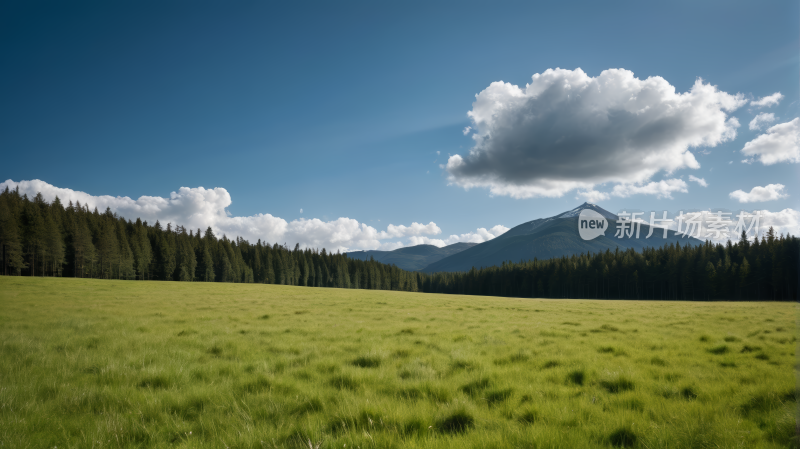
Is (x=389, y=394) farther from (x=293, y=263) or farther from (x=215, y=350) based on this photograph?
(x=293, y=263)

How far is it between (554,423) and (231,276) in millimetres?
124426

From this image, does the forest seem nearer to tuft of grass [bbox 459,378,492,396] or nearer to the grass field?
the grass field

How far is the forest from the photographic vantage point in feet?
221

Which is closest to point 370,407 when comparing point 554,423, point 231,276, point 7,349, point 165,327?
point 554,423

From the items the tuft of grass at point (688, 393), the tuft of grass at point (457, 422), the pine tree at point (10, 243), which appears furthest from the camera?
the pine tree at point (10, 243)

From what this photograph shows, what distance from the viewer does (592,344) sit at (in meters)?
10.3

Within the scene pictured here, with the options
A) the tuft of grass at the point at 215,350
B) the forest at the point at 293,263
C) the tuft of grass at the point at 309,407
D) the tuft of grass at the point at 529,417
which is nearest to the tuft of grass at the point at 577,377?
the tuft of grass at the point at 529,417

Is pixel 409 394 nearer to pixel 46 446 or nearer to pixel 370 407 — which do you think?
pixel 370 407

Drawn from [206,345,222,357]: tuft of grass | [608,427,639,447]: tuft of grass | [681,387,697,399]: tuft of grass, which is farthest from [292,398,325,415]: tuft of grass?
[681,387,697,399]: tuft of grass

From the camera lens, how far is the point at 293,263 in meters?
135

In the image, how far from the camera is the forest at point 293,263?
6725 centimetres

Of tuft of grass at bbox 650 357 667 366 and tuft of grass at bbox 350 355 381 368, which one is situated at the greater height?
tuft of grass at bbox 350 355 381 368

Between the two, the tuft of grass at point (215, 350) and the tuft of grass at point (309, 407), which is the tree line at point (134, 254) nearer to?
the tuft of grass at point (215, 350)

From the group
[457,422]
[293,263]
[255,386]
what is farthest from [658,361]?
[293,263]
